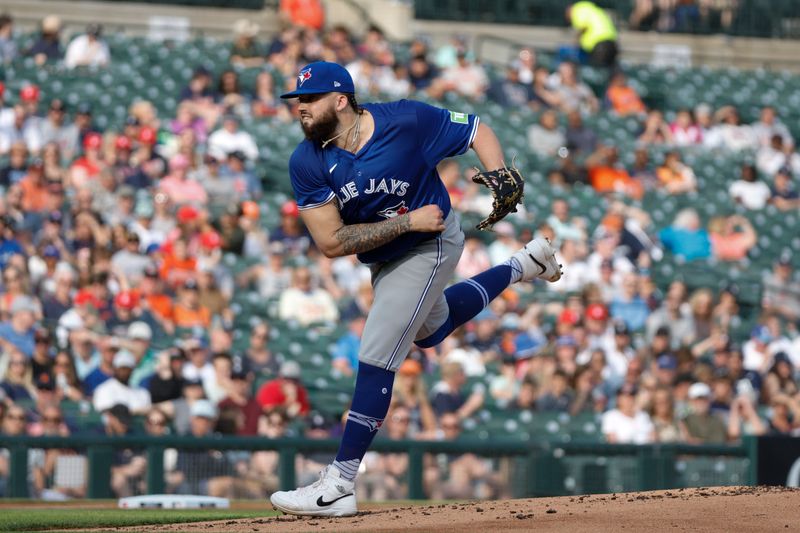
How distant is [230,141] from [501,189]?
8.97 metres

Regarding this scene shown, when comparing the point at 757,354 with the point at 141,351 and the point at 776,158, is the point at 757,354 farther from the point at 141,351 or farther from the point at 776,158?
the point at 141,351

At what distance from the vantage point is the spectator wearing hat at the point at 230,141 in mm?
14773

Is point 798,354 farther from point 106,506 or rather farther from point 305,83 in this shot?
point 305,83

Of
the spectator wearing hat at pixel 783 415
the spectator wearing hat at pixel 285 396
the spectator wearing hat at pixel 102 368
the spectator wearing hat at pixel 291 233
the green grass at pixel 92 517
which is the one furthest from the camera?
the spectator wearing hat at pixel 291 233

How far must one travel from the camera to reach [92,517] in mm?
7344

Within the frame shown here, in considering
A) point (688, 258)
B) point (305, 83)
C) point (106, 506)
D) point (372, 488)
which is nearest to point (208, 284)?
point (372, 488)

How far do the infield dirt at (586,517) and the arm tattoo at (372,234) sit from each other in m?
1.15

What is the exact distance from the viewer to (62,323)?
37.6ft

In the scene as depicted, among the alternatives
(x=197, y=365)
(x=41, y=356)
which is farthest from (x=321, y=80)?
(x=41, y=356)

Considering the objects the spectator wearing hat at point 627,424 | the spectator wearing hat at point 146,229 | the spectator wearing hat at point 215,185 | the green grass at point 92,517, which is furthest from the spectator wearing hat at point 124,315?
the spectator wearing hat at point 627,424

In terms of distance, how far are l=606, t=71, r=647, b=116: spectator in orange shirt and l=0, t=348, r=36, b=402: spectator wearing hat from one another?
1026cm

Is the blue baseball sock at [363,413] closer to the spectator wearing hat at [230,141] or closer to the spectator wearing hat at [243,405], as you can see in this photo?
→ the spectator wearing hat at [243,405]

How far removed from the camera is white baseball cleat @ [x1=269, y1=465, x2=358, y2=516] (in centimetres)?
634

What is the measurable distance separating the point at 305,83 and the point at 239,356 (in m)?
6.00
